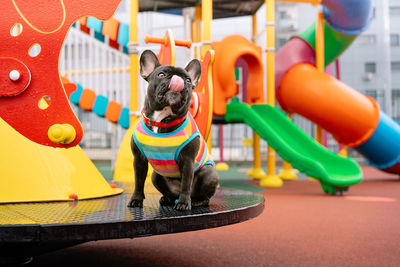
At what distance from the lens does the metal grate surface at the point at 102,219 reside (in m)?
1.36

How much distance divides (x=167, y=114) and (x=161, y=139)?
117 millimetres

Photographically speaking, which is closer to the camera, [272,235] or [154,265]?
[154,265]

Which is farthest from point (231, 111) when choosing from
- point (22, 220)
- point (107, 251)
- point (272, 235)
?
point (22, 220)

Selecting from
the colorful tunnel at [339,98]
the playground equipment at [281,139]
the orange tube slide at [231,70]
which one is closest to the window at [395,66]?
the colorful tunnel at [339,98]

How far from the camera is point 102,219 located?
1506 millimetres

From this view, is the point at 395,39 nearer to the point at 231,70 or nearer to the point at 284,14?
the point at 284,14

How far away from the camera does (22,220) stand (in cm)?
146

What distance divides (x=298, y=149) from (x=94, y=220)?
5.08m

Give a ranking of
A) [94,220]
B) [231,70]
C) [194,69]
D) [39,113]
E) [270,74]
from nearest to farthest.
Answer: [94,220] < [194,69] < [39,113] < [231,70] < [270,74]

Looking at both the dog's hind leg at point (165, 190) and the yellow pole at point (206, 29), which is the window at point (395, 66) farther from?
the dog's hind leg at point (165, 190)

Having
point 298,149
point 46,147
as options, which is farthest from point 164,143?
point 298,149

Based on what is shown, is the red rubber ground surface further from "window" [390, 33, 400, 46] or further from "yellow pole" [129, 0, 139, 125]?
"window" [390, 33, 400, 46]

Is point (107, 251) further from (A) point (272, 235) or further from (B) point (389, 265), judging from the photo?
(B) point (389, 265)

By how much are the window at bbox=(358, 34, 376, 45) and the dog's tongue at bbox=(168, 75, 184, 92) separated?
18402 mm
